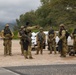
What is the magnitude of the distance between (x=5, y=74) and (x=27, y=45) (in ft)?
24.0

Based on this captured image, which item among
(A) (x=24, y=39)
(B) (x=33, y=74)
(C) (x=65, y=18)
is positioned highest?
(C) (x=65, y=18)

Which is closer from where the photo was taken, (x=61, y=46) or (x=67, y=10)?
(x=61, y=46)

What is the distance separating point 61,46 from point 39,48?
3127 millimetres

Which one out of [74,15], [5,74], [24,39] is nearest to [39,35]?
[24,39]

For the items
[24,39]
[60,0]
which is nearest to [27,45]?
[24,39]

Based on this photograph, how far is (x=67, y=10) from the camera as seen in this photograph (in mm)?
40156

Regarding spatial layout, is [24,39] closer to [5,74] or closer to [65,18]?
[5,74]

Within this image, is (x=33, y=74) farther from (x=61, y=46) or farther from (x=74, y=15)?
(x=74, y=15)

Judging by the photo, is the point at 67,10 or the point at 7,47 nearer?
the point at 7,47

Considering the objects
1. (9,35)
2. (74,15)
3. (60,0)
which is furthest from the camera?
(74,15)

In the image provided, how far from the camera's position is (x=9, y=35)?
75.5 ft

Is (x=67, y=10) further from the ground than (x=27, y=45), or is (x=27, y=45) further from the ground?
(x=67, y=10)

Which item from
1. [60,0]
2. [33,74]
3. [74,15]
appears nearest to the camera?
[33,74]

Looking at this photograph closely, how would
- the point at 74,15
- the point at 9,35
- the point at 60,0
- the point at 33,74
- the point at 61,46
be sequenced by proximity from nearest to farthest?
1. the point at 33,74
2. the point at 61,46
3. the point at 9,35
4. the point at 60,0
5. the point at 74,15
